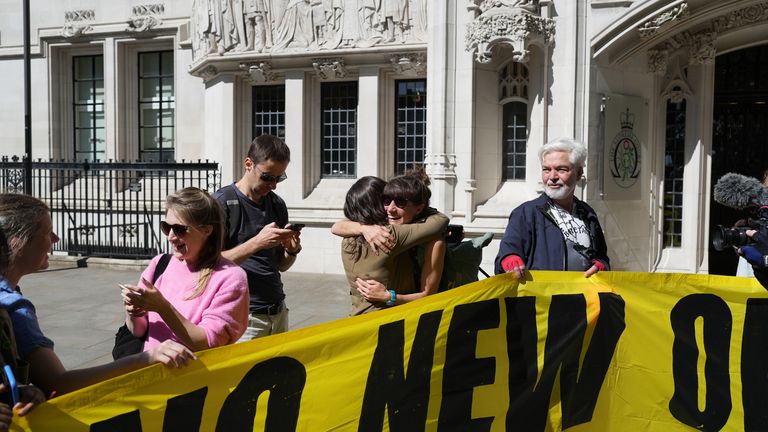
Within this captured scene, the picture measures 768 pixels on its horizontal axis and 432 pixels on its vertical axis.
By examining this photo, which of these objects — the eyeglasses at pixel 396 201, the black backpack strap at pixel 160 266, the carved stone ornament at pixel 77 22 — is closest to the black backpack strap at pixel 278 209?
the eyeglasses at pixel 396 201

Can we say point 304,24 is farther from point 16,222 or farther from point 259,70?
point 16,222

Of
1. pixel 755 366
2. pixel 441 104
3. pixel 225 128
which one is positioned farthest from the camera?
pixel 225 128

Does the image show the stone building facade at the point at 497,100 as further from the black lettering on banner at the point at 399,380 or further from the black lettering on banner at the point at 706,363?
the black lettering on banner at the point at 399,380

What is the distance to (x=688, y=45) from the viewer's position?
11750 mm

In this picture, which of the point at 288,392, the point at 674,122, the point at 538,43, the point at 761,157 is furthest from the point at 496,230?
the point at 288,392

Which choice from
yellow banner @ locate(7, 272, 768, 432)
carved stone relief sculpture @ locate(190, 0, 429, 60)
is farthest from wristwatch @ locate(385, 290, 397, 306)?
carved stone relief sculpture @ locate(190, 0, 429, 60)

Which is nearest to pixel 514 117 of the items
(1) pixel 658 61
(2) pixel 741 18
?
(1) pixel 658 61

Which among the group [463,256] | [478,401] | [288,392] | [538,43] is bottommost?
[478,401]

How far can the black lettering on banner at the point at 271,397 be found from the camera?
2963 millimetres

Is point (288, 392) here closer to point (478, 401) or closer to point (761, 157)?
point (478, 401)

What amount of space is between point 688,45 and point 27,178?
11653 millimetres

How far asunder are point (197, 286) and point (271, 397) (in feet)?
1.83

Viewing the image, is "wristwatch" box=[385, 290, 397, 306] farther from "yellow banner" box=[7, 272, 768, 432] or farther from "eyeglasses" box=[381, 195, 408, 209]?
"eyeglasses" box=[381, 195, 408, 209]

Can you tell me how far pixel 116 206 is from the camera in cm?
1566
